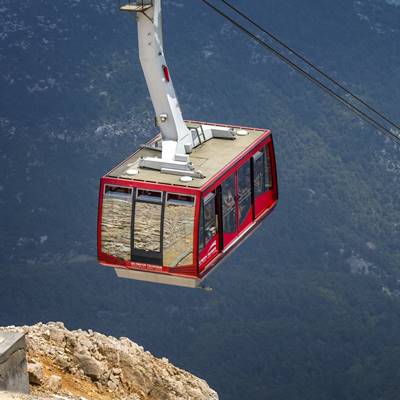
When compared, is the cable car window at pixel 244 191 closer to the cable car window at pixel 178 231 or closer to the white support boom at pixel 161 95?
the white support boom at pixel 161 95

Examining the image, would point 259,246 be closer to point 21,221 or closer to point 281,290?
point 281,290

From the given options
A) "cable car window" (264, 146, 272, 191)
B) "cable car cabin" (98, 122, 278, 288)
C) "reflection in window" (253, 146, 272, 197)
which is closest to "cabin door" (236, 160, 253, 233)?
"cable car cabin" (98, 122, 278, 288)

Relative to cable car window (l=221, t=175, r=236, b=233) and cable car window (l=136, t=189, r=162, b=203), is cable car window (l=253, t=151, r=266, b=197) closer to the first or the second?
cable car window (l=221, t=175, r=236, b=233)

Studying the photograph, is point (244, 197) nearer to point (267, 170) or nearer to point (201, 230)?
point (267, 170)

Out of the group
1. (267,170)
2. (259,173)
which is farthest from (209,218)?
(267,170)

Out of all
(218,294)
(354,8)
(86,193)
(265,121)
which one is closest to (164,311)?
(218,294)

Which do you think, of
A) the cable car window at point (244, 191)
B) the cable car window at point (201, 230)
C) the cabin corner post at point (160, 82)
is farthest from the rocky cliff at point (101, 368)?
the cabin corner post at point (160, 82)
